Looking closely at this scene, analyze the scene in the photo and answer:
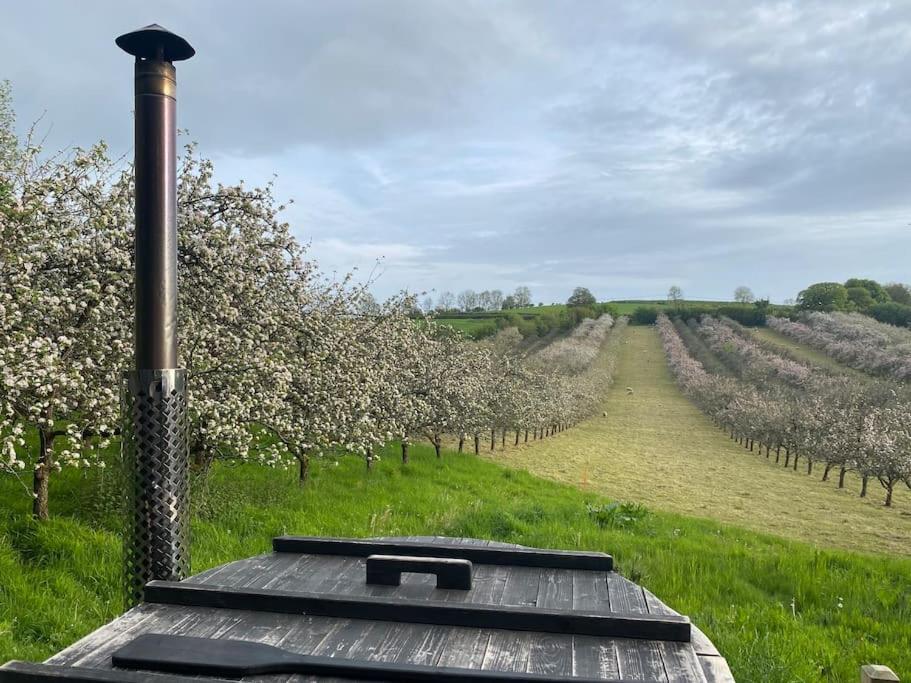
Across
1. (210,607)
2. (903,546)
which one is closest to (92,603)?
(210,607)

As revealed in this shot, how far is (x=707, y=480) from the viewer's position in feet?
80.6

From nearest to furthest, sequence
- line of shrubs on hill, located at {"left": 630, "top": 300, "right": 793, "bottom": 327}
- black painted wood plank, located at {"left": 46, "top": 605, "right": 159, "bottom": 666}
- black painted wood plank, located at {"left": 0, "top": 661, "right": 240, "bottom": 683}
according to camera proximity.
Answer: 1. black painted wood plank, located at {"left": 0, "top": 661, "right": 240, "bottom": 683}
2. black painted wood plank, located at {"left": 46, "top": 605, "right": 159, "bottom": 666}
3. line of shrubs on hill, located at {"left": 630, "top": 300, "right": 793, "bottom": 327}

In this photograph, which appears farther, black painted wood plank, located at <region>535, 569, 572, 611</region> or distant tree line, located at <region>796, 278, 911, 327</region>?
distant tree line, located at <region>796, 278, 911, 327</region>

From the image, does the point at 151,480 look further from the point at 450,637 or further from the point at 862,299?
the point at 862,299

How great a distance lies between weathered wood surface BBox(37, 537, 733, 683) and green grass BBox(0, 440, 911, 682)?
311 centimetres

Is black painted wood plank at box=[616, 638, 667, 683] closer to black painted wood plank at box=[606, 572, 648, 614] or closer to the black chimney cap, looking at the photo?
black painted wood plank at box=[606, 572, 648, 614]

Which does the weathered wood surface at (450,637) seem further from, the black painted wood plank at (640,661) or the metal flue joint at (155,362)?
the metal flue joint at (155,362)

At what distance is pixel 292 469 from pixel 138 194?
33.5ft

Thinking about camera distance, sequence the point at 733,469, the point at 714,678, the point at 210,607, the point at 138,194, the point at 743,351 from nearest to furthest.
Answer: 1. the point at 714,678
2. the point at 210,607
3. the point at 138,194
4. the point at 733,469
5. the point at 743,351

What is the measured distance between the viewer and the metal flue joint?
3.66m

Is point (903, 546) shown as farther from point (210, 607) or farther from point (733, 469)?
point (210, 607)

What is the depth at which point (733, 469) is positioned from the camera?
27859 millimetres

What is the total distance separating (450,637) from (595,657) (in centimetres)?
61

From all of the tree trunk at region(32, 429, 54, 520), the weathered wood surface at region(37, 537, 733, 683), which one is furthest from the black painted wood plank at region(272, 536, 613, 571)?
the tree trunk at region(32, 429, 54, 520)
